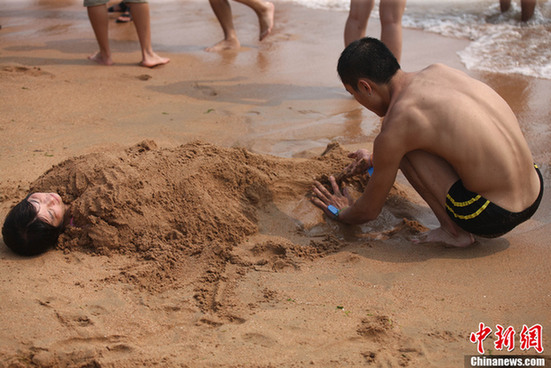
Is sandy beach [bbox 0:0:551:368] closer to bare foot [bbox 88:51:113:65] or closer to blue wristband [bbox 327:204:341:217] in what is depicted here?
blue wristband [bbox 327:204:341:217]

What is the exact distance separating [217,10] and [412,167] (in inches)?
165

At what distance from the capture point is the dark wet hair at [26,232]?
2682mm

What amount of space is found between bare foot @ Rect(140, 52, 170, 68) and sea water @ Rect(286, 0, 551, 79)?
338cm

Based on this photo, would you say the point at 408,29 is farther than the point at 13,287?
Yes

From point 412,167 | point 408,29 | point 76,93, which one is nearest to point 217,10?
point 76,93

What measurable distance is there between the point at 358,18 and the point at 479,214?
115 inches

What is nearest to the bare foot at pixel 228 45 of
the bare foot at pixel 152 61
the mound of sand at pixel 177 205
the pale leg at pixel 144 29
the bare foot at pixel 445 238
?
the bare foot at pixel 152 61

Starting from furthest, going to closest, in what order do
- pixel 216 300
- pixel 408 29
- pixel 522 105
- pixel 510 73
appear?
1. pixel 408 29
2. pixel 510 73
3. pixel 522 105
4. pixel 216 300

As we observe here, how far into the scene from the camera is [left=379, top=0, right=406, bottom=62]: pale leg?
4.62 m

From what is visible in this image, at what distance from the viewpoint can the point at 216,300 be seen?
237cm

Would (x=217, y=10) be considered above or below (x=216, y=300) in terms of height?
above

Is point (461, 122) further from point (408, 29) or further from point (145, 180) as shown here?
point (408, 29)

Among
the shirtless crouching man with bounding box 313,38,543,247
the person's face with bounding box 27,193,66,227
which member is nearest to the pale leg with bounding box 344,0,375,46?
the shirtless crouching man with bounding box 313,38,543,247

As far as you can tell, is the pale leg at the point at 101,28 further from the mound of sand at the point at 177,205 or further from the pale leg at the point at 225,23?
the mound of sand at the point at 177,205
